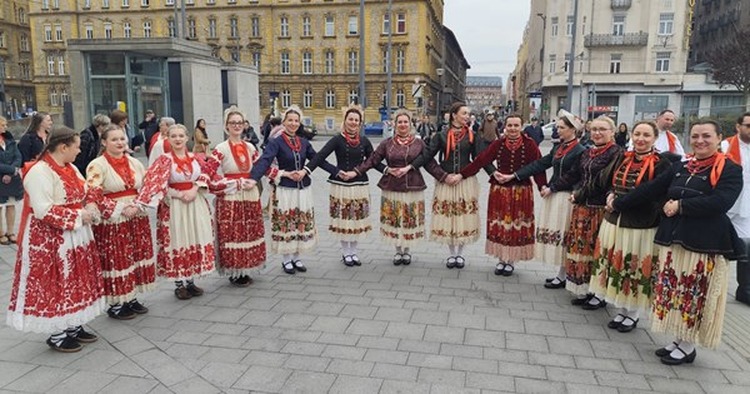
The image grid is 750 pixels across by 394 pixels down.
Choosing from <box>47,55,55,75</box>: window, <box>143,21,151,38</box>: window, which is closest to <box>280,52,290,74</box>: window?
Result: <box>143,21,151,38</box>: window

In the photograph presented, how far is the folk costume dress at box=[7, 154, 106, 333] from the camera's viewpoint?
13.9 ft

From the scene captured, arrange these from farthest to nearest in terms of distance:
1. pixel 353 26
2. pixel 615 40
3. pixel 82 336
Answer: pixel 353 26 < pixel 615 40 < pixel 82 336

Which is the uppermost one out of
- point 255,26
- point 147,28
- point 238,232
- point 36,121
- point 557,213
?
point 147,28

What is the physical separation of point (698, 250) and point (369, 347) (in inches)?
105

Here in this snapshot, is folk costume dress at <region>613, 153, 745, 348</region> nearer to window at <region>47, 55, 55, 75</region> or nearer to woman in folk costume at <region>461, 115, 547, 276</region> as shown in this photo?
woman in folk costume at <region>461, 115, 547, 276</region>

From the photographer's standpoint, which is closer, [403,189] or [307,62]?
[403,189]

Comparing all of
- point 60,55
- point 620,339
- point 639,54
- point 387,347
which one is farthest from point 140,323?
point 60,55

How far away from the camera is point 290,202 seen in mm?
6547

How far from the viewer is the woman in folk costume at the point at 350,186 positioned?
691 centimetres

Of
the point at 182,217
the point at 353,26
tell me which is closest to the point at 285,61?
the point at 353,26

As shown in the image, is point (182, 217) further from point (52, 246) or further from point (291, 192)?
point (291, 192)

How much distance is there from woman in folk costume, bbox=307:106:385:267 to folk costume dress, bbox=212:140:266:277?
117cm

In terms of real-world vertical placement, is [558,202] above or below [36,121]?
below

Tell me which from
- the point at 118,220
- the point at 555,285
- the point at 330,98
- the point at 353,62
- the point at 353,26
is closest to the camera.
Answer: the point at 118,220
